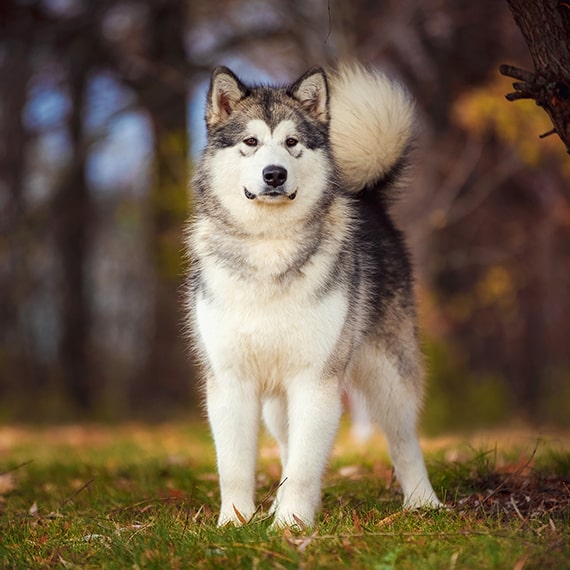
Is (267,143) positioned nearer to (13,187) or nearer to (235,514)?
(235,514)

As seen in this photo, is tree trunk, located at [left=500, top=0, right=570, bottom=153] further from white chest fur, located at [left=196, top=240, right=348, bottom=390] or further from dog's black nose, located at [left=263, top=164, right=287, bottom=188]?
white chest fur, located at [left=196, top=240, right=348, bottom=390]

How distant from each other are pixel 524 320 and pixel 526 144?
20.6 ft

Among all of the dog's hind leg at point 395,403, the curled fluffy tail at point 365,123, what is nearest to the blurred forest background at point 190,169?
the curled fluffy tail at point 365,123

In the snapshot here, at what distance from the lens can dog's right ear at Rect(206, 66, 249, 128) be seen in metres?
3.87

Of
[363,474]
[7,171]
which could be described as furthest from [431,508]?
[7,171]

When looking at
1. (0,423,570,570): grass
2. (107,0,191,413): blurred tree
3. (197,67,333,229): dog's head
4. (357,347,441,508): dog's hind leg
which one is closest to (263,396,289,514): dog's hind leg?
(0,423,570,570): grass

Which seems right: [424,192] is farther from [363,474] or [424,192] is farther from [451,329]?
[363,474]

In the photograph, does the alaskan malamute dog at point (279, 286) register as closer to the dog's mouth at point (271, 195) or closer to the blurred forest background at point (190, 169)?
the dog's mouth at point (271, 195)

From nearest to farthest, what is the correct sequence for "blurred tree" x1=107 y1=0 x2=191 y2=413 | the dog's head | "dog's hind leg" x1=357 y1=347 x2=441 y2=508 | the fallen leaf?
the dog's head < "dog's hind leg" x1=357 y1=347 x2=441 y2=508 < the fallen leaf < "blurred tree" x1=107 y1=0 x2=191 y2=413

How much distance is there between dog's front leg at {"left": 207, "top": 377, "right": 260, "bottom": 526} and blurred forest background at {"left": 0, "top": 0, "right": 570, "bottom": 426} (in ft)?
14.8

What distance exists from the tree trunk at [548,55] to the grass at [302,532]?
64.6 inches

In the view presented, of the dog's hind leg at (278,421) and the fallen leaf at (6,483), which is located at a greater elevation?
the dog's hind leg at (278,421)

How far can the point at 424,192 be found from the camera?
1107cm

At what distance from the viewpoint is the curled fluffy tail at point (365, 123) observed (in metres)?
4.45
